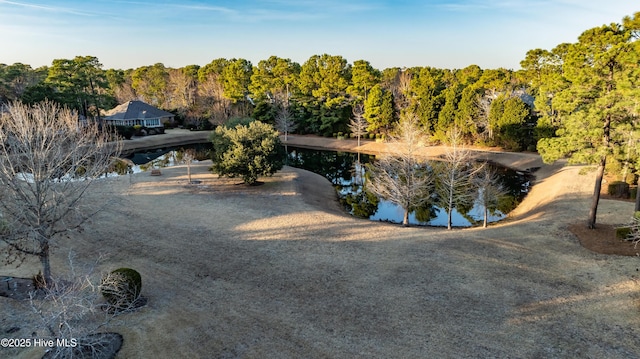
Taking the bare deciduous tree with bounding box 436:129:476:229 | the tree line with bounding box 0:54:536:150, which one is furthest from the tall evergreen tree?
the tree line with bounding box 0:54:536:150

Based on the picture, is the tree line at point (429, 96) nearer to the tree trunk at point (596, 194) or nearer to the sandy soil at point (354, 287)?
the tree trunk at point (596, 194)

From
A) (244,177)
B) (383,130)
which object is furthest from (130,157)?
(383,130)

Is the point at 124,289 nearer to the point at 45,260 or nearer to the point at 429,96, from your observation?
the point at 45,260

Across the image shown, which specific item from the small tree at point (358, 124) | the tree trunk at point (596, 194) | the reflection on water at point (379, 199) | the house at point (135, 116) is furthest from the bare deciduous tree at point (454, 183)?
the house at point (135, 116)

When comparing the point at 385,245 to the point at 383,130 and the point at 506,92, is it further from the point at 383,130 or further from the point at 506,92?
the point at 383,130

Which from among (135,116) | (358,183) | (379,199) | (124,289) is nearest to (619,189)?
(379,199)

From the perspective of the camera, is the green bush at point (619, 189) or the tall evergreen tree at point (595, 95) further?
the green bush at point (619, 189)

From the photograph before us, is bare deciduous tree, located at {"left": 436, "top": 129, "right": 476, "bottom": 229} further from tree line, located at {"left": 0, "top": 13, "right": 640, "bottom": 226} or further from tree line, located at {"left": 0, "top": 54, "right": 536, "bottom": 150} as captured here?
tree line, located at {"left": 0, "top": 54, "right": 536, "bottom": 150}
